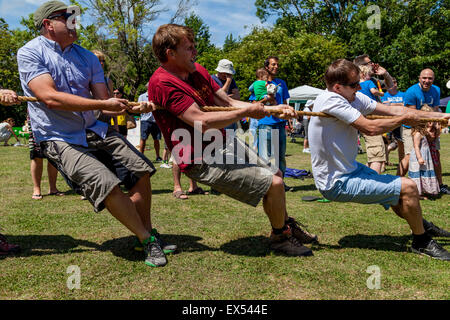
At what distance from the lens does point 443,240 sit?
13.3 feet

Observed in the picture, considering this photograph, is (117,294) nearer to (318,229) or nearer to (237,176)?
(237,176)

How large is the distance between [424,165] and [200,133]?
13.7ft

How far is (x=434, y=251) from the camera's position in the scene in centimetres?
352

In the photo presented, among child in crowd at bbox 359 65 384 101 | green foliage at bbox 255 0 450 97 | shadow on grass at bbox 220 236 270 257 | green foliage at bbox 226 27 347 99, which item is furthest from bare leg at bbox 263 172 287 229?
green foliage at bbox 255 0 450 97

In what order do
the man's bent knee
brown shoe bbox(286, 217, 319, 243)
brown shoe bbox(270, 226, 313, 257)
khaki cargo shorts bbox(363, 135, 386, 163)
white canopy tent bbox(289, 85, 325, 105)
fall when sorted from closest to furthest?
the man's bent knee
brown shoe bbox(270, 226, 313, 257)
brown shoe bbox(286, 217, 319, 243)
khaki cargo shorts bbox(363, 135, 386, 163)
white canopy tent bbox(289, 85, 325, 105)

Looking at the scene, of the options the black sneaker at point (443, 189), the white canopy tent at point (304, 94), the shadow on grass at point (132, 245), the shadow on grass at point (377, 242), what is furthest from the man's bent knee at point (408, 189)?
the white canopy tent at point (304, 94)

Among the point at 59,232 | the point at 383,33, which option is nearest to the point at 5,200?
the point at 59,232

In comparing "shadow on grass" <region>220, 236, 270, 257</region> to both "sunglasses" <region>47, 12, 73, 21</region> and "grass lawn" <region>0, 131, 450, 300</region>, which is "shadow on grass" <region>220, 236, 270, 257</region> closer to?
"grass lawn" <region>0, 131, 450, 300</region>

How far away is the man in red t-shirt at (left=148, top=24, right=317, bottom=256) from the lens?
3.23 metres

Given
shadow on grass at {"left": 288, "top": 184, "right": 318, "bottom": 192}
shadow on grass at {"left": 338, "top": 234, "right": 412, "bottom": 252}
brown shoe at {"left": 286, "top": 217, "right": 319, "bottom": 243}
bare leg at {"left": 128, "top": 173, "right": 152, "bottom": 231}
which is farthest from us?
shadow on grass at {"left": 288, "top": 184, "right": 318, "bottom": 192}

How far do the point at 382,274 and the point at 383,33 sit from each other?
3615cm

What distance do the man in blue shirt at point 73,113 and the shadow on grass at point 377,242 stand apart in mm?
1852

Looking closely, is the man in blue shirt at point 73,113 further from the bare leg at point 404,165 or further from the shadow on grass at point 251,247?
the bare leg at point 404,165

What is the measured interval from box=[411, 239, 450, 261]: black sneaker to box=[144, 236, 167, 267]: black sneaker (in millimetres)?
2291
